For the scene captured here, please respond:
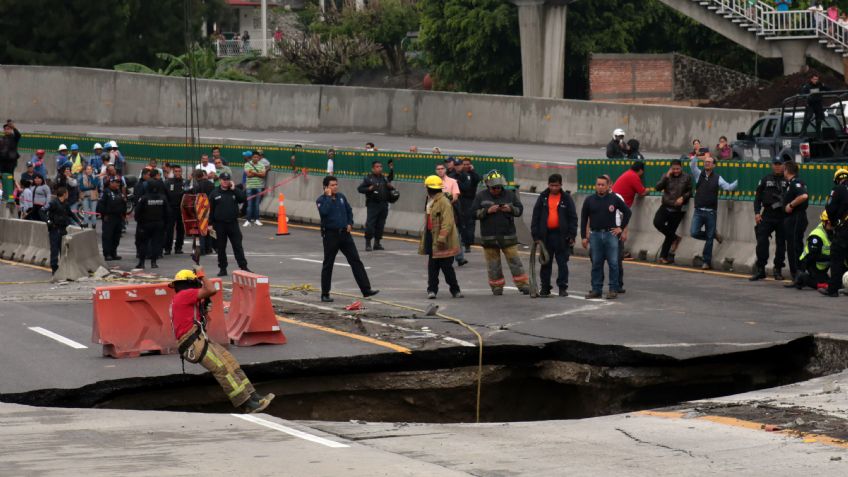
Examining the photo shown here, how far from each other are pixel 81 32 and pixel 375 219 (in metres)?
43.2

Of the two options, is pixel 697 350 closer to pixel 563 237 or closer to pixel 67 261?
pixel 563 237

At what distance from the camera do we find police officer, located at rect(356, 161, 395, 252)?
1095 inches

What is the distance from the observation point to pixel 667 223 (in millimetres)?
23922

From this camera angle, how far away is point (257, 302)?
54.6 ft

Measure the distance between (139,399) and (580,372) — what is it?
5.02 meters

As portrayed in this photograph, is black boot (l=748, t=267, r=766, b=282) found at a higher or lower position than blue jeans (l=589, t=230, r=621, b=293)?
lower

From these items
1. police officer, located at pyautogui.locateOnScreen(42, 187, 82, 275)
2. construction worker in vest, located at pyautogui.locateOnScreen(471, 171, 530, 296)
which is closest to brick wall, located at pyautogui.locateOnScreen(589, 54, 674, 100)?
police officer, located at pyautogui.locateOnScreen(42, 187, 82, 275)

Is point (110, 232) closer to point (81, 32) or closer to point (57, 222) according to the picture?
point (57, 222)

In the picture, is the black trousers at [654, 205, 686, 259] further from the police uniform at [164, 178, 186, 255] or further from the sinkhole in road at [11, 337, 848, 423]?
the police uniform at [164, 178, 186, 255]

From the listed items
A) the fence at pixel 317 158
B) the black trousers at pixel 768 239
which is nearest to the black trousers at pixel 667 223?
the black trousers at pixel 768 239

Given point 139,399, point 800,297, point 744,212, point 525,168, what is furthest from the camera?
point 525,168

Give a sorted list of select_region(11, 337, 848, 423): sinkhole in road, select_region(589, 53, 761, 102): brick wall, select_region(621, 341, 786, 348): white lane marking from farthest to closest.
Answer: select_region(589, 53, 761, 102): brick wall, select_region(621, 341, 786, 348): white lane marking, select_region(11, 337, 848, 423): sinkhole in road

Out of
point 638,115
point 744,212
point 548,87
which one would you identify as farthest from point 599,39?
point 744,212

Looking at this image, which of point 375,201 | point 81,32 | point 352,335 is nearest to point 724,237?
point 375,201
